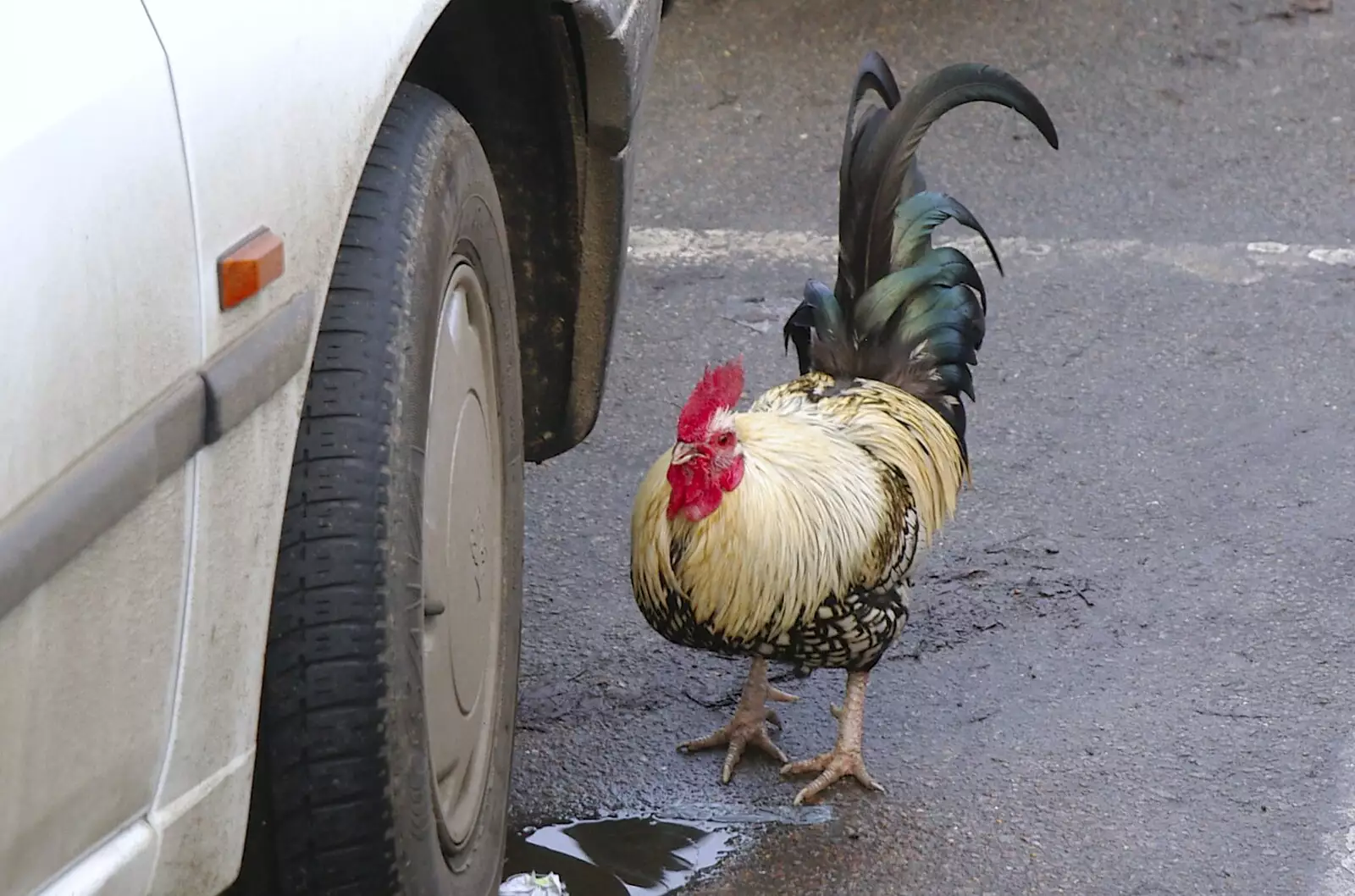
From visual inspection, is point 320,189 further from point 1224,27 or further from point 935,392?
point 1224,27

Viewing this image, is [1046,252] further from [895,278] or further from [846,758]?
[846,758]

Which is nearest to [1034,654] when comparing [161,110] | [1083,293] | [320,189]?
[1083,293]

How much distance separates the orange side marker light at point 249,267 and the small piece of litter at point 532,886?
1.39 meters

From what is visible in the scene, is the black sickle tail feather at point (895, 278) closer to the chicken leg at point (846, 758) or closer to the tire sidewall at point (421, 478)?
the chicken leg at point (846, 758)

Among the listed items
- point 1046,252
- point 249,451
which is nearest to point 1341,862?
point 249,451

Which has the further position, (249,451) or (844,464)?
(844,464)

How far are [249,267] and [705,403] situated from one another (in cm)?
151

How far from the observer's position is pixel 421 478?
2084 mm

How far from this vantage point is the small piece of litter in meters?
2.80

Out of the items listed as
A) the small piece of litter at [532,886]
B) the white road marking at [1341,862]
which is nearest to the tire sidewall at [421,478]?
the small piece of litter at [532,886]

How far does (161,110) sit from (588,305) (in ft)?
5.27

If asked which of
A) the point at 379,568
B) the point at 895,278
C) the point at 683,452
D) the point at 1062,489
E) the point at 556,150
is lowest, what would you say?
the point at 1062,489

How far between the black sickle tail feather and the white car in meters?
1.19

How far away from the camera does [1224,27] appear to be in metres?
7.39
